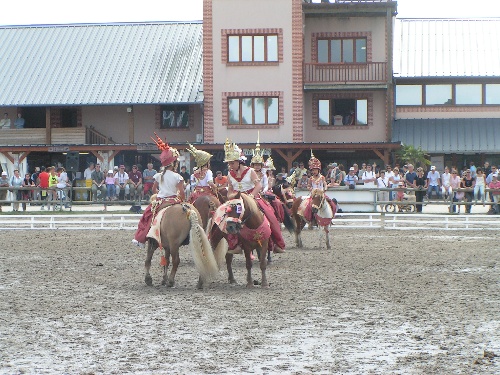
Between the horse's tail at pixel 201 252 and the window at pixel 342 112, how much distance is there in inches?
1343

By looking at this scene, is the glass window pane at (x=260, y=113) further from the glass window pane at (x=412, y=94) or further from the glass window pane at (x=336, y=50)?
the glass window pane at (x=412, y=94)

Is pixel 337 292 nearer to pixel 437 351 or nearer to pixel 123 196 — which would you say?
pixel 437 351

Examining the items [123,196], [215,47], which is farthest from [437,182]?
[215,47]

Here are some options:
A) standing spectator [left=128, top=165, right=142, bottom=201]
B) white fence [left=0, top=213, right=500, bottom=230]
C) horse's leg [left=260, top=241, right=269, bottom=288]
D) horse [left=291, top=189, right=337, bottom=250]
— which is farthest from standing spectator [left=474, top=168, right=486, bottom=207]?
horse's leg [left=260, top=241, right=269, bottom=288]

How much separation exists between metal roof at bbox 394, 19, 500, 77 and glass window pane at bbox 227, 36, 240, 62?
25.6 feet

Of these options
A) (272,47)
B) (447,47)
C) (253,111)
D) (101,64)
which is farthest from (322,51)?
(101,64)

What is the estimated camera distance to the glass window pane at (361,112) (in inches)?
1891

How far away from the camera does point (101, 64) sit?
49.5 meters

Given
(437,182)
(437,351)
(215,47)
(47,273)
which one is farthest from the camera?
(215,47)

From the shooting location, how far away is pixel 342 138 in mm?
48062

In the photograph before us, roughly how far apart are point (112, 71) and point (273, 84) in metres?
8.26

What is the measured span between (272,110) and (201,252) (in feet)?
106

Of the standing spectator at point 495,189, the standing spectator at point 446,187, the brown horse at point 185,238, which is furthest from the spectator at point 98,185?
the brown horse at point 185,238

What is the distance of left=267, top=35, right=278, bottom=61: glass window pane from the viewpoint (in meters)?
46.1
